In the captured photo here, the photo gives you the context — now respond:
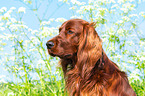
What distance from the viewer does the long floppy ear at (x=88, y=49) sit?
3158 mm

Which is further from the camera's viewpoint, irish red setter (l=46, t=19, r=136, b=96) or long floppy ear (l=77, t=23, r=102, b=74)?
long floppy ear (l=77, t=23, r=102, b=74)

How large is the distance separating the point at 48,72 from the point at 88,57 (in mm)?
1672

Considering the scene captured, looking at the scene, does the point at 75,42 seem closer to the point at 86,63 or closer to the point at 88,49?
the point at 88,49

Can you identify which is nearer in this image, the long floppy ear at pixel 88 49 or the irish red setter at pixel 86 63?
the irish red setter at pixel 86 63

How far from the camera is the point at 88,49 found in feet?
10.7

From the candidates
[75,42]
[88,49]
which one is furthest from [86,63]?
[75,42]

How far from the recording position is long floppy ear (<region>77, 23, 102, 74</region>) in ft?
10.4

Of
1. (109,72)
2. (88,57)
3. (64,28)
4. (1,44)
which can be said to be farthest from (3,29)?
(109,72)

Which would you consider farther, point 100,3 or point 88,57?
point 100,3

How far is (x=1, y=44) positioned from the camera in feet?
17.6

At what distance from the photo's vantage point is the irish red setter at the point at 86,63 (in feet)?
10.0

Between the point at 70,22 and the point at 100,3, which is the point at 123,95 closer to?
the point at 70,22

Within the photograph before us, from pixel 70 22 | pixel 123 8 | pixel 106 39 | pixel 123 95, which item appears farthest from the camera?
pixel 123 8

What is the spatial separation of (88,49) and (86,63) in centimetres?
22
